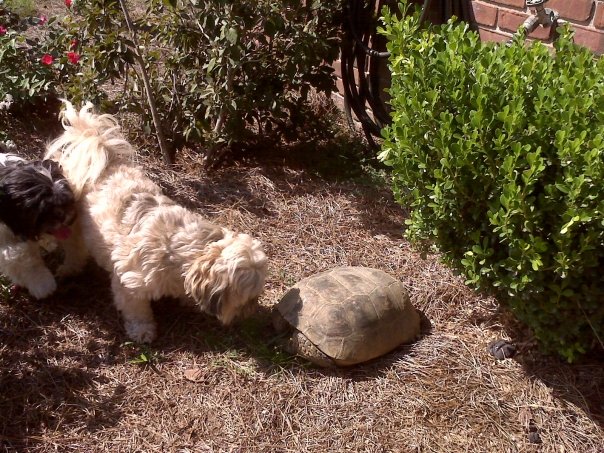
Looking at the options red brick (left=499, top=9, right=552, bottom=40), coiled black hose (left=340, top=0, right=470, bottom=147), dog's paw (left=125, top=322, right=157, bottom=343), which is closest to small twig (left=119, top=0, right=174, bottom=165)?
coiled black hose (left=340, top=0, right=470, bottom=147)

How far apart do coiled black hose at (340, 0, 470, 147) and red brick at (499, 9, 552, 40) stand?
0.43 meters

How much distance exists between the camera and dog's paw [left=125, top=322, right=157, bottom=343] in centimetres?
359

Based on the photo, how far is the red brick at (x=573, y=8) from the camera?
386cm

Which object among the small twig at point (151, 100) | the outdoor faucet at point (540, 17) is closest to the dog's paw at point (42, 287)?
the small twig at point (151, 100)

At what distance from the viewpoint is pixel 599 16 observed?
381 centimetres

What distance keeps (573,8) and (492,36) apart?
2.38ft

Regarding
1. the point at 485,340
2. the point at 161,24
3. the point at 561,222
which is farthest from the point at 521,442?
the point at 161,24

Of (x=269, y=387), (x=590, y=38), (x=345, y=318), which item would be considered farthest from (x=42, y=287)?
(x=590, y=38)

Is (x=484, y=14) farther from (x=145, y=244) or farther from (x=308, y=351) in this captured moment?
(x=145, y=244)

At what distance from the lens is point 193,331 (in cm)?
372

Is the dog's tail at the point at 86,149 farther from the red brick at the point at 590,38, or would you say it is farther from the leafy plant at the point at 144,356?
the red brick at the point at 590,38

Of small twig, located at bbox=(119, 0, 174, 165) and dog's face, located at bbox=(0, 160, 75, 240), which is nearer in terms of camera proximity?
dog's face, located at bbox=(0, 160, 75, 240)

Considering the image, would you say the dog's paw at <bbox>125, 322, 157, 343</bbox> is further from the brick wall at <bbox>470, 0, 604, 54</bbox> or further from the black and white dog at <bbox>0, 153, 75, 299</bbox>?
the brick wall at <bbox>470, 0, 604, 54</bbox>

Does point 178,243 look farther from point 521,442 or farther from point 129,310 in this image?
point 521,442
